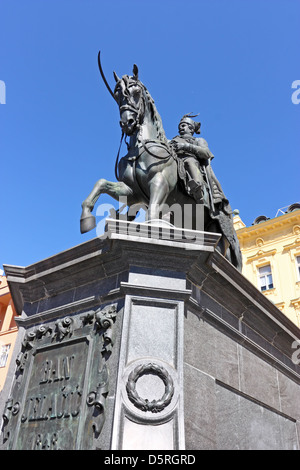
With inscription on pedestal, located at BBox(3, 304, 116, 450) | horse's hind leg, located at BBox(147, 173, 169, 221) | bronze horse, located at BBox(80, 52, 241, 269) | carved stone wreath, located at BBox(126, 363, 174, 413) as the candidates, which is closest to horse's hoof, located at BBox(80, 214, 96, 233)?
bronze horse, located at BBox(80, 52, 241, 269)

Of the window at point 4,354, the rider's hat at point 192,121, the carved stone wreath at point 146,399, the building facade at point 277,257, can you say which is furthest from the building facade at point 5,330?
the carved stone wreath at point 146,399

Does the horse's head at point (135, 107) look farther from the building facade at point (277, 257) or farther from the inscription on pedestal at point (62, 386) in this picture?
the building facade at point (277, 257)

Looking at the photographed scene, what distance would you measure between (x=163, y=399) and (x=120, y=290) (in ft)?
3.50

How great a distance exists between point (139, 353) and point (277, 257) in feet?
84.6

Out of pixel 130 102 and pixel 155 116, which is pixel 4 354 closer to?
pixel 155 116

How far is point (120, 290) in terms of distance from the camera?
3.91 meters

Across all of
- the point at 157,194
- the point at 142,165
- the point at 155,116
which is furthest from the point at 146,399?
the point at 155,116

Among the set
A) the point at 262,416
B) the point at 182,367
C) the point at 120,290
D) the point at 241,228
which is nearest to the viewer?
the point at 182,367

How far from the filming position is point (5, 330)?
31.9m

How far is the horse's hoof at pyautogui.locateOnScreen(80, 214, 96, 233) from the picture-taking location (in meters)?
4.75

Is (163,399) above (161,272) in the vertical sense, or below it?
below

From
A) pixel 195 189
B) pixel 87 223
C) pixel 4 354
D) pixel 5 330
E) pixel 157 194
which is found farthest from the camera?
pixel 5 330

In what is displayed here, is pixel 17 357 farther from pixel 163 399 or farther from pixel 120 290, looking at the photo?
pixel 163 399

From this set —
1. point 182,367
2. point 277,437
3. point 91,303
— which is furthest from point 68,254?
point 277,437
